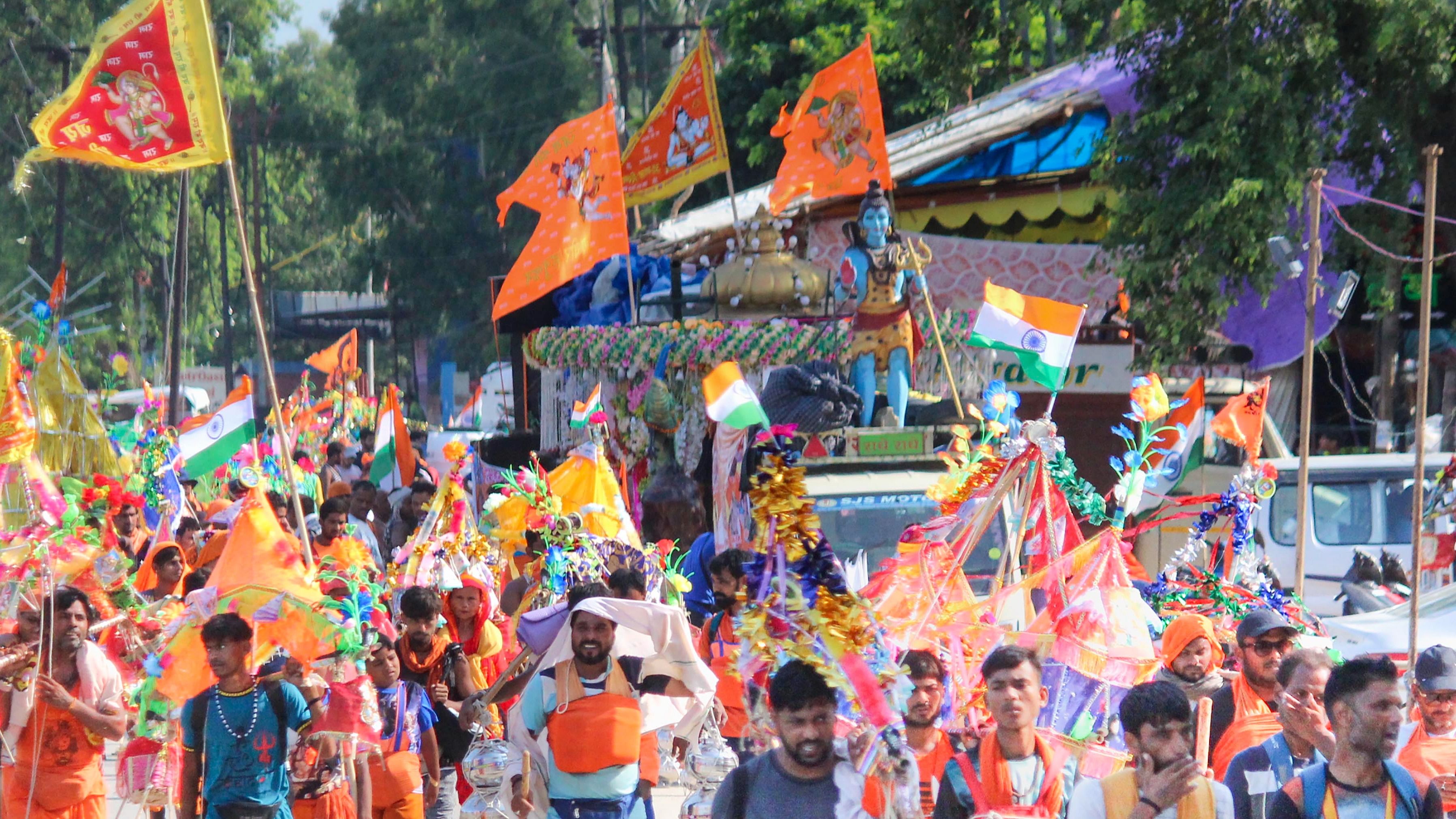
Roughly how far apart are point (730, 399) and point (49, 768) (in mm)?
3152

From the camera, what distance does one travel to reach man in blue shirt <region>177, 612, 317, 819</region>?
5469mm

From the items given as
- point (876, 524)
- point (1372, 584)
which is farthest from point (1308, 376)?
point (1372, 584)

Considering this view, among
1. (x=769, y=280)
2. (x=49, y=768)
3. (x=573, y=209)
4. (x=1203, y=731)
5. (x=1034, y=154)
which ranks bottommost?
(x=49, y=768)

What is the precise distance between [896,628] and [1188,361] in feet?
35.8

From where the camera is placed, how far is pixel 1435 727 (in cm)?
504

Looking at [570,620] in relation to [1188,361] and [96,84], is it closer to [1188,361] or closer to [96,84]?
[96,84]

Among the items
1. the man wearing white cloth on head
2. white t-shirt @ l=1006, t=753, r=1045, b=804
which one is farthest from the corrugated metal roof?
white t-shirt @ l=1006, t=753, r=1045, b=804

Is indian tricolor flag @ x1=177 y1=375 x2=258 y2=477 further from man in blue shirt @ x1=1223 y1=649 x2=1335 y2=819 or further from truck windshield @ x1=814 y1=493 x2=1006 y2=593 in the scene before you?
man in blue shirt @ x1=1223 y1=649 x2=1335 y2=819

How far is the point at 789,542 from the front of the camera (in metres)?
4.26

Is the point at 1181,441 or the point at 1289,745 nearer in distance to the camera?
the point at 1289,745

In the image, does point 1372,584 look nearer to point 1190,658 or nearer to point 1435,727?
point 1190,658

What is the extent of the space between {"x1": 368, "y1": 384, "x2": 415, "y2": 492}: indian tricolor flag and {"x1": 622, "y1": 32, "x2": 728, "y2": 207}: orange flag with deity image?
9.99 ft

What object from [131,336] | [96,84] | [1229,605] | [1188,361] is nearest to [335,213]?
[131,336]

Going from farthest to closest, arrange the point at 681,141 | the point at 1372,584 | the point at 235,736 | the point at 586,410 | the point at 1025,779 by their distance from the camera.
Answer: the point at 681,141, the point at 586,410, the point at 1372,584, the point at 235,736, the point at 1025,779
